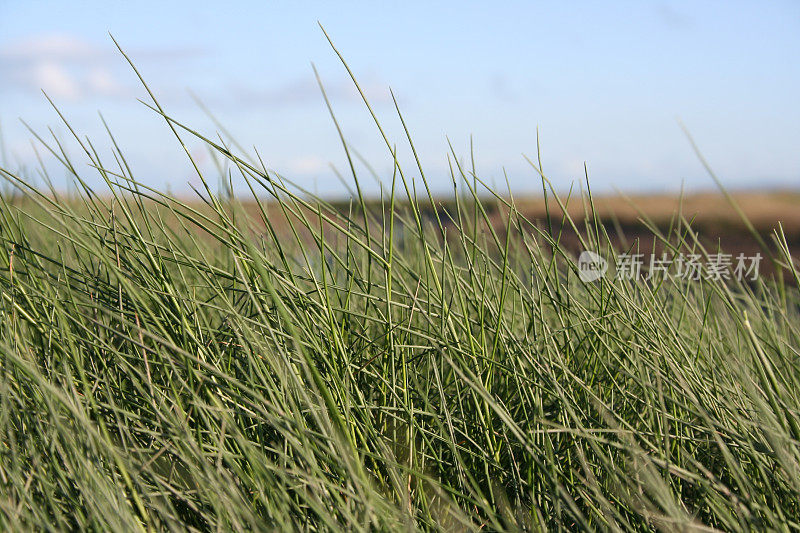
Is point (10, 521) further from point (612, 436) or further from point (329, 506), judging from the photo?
point (612, 436)

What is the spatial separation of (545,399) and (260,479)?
441mm

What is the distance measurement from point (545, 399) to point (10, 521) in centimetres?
67

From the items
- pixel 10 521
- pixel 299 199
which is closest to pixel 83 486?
pixel 10 521

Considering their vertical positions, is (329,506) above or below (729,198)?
below

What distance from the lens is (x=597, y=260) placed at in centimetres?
103

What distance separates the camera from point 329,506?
2.45ft

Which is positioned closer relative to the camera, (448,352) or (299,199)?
(299,199)

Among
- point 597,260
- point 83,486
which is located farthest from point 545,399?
point 83,486

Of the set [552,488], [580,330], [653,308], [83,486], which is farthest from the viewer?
[580,330]

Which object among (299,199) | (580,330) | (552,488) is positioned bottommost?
(552,488)

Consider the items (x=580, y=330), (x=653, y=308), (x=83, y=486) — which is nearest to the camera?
(x=83, y=486)

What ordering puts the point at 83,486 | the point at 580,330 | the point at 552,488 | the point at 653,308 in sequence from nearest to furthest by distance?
the point at 83,486, the point at 552,488, the point at 653,308, the point at 580,330

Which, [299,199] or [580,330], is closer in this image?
[299,199]

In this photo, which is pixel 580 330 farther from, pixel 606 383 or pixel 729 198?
pixel 729 198
